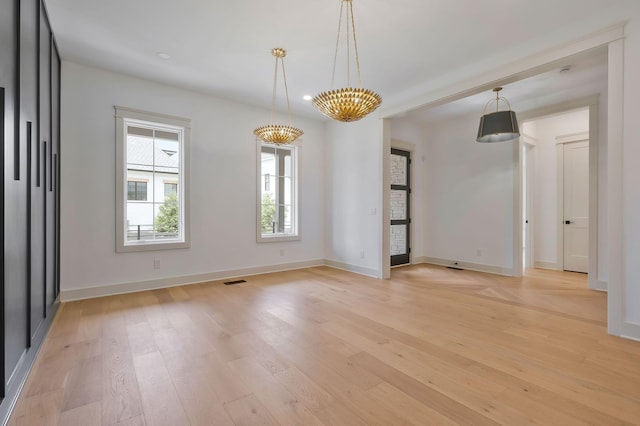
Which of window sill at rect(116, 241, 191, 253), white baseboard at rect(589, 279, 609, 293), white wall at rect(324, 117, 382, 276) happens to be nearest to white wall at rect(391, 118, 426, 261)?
white wall at rect(324, 117, 382, 276)

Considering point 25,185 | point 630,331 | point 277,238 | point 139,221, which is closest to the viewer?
point 25,185

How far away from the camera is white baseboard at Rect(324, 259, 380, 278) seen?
17.5ft

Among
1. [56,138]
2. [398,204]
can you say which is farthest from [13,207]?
[398,204]

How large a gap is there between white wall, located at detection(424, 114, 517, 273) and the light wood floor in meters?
1.80

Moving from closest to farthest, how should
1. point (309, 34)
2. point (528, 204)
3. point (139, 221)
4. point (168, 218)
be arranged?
point (309, 34), point (139, 221), point (168, 218), point (528, 204)

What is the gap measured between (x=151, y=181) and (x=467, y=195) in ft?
18.6

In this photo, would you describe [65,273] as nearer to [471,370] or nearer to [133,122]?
[133,122]

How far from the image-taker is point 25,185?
2.15 meters

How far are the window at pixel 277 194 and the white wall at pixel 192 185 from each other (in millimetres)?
160

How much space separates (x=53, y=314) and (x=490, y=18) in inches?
211

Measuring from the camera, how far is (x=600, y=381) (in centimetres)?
200

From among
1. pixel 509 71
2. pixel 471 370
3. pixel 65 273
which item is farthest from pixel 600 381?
pixel 65 273

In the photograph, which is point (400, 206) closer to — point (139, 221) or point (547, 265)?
point (547, 265)

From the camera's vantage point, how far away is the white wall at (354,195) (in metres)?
5.33
